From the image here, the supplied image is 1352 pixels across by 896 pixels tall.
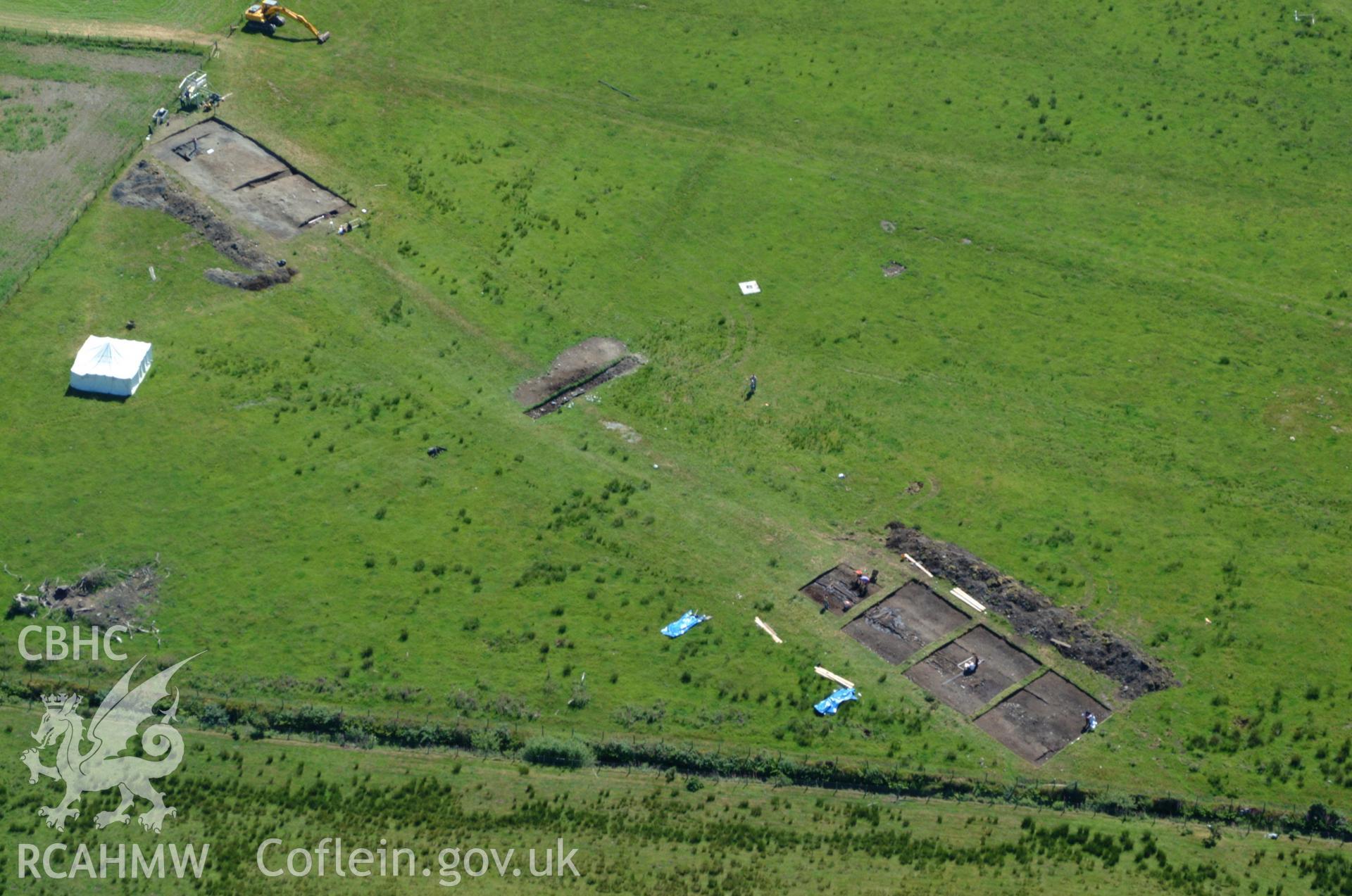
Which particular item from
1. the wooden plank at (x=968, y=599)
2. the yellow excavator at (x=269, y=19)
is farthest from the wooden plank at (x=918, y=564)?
the yellow excavator at (x=269, y=19)

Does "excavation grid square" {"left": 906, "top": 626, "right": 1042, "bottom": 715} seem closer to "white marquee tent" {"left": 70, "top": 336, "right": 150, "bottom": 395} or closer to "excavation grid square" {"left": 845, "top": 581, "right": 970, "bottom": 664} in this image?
"excavation grid square" {"left": 845, "top": 581, "right": 970, "bottom": 664}

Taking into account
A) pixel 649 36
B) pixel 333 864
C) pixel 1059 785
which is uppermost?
pixel 649 36

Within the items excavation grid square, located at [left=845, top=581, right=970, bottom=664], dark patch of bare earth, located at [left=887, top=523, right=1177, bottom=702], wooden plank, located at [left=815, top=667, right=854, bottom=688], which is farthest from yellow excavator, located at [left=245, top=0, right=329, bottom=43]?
wooden plank, located at [left=815, top=667, right=854, bottom=688]

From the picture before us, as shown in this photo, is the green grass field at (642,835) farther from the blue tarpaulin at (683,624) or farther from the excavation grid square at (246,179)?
the excavation grid square at (246,179)

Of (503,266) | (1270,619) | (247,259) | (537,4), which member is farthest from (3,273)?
(1270,619)

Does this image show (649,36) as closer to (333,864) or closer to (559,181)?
(559,181)

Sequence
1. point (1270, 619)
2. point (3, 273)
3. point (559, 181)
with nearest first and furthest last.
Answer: point (1270, 619), point (3, 273), point (559, 181)
